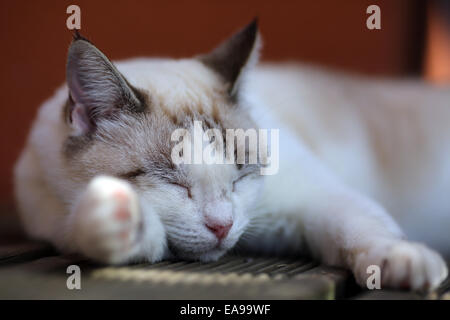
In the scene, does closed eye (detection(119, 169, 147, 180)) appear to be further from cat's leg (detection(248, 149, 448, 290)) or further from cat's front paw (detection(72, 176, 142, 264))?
cat's leg (detection(248, 149, 448, 290))

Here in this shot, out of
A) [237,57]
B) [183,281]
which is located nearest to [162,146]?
[183,281]

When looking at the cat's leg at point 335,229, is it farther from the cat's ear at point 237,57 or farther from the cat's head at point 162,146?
the cat's ear at point 237,57

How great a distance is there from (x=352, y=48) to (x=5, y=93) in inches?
89.0

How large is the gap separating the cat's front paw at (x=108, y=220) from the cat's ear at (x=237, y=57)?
670 millimetres

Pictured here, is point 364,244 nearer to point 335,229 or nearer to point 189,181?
point 335,229

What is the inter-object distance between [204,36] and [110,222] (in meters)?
2.21

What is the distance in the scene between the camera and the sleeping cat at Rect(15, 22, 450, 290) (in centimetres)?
116

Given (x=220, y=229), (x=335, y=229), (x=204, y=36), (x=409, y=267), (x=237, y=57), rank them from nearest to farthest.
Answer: (x=409, y=267) < (x=220, y=229) < (x=335, y=229) < (x=237, y=57) < (x=204, y=36)

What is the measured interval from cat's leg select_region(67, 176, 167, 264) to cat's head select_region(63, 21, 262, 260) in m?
0.09

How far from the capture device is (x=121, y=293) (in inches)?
42.1

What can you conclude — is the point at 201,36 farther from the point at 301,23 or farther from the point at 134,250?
the point at 134,250

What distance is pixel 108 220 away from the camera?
3.40 ft

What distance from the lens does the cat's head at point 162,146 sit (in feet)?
4.24
